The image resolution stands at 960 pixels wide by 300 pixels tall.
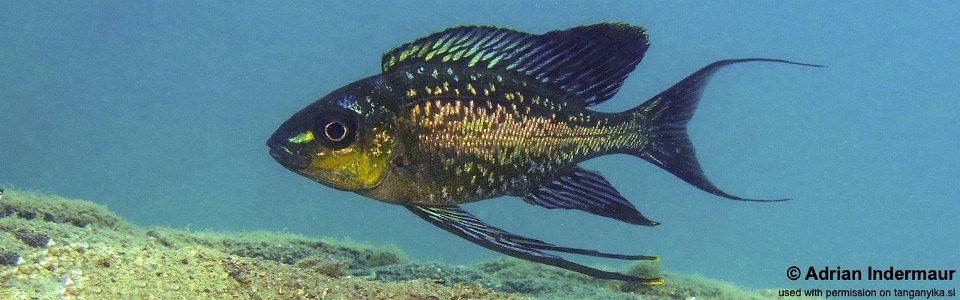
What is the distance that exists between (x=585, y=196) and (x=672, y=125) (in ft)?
2.41

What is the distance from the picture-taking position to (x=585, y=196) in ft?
10.3

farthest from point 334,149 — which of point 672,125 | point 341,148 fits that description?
point 672,125

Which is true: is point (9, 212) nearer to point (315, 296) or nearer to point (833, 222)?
point (315, 296)

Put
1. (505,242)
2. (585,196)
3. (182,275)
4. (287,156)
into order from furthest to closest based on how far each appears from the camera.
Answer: (585,196) → (182,275) → (287,156) → (505,242)

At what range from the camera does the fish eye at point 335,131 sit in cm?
265

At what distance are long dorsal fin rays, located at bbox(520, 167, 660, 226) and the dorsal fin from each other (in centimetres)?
42

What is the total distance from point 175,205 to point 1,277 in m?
→ 33.1

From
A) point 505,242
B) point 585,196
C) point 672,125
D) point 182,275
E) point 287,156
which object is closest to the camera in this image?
point 505,242

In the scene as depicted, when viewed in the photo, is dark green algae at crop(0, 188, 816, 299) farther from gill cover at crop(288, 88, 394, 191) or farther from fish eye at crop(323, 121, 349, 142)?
fish eye at crop(323, 121, 349, 142)

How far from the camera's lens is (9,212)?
5.03 metres

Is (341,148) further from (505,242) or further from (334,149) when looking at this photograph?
(505,242)

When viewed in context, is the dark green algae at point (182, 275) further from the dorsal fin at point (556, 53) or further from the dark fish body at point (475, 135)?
the dorsal fin at point (556, 53)

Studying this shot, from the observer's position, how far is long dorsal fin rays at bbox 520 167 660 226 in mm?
3068

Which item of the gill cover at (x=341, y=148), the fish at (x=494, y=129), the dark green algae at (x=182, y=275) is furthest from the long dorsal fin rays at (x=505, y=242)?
the dark green algae at (x=182, y=275)
